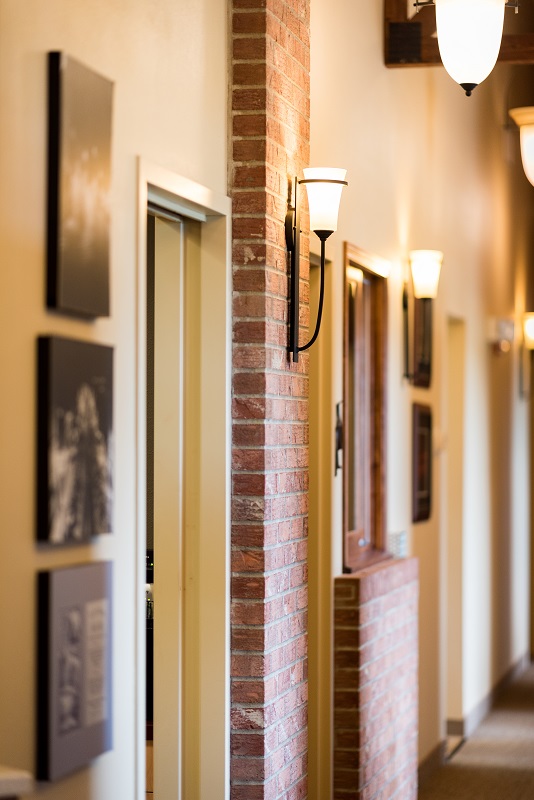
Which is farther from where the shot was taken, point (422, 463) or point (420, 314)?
point (422, 463)

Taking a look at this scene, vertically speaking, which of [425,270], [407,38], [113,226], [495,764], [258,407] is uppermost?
[407,38]

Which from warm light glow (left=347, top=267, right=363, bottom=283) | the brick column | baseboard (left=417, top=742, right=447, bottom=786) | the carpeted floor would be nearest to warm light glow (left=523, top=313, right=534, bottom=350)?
the carpeted floor

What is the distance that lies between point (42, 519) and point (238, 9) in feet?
5.96

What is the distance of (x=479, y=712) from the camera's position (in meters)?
8.14

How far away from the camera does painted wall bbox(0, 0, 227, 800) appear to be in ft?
7.59

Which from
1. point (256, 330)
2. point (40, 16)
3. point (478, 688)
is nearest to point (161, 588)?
point (256, 330)

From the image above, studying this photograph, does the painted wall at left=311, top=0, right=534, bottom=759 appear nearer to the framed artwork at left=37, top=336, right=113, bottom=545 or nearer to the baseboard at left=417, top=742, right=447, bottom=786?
the baseboard at left=417, top=742, right=447, bottom=786

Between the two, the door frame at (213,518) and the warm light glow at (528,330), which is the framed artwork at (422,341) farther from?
the warm light glow at (528,330)

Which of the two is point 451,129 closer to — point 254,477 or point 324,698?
point 324,698

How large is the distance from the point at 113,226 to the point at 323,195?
1.20m

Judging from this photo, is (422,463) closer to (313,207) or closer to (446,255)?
(446,255)

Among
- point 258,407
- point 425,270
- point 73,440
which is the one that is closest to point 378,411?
point 425,270

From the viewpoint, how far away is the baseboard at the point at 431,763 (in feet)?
20.8

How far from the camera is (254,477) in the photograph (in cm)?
355
